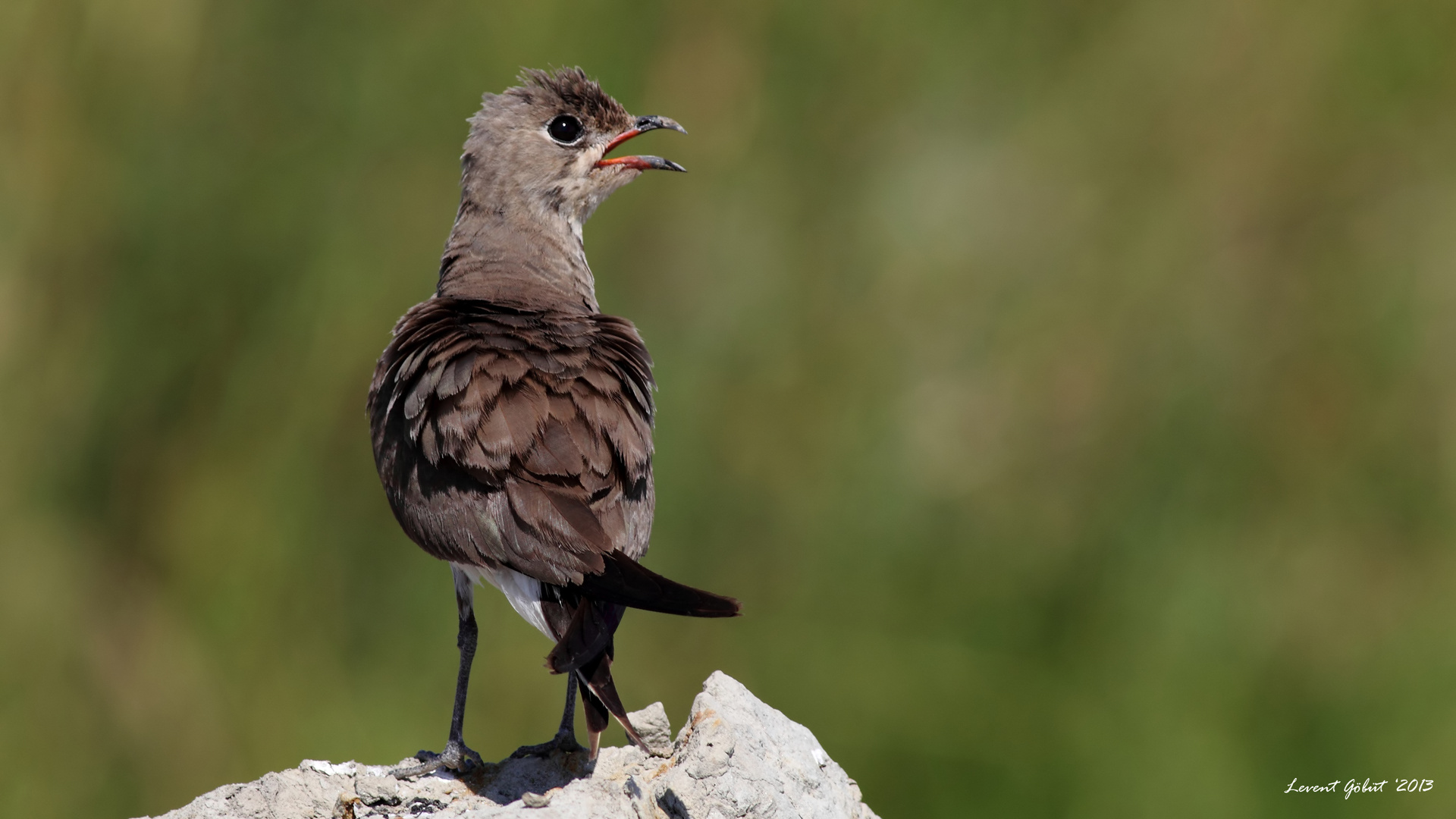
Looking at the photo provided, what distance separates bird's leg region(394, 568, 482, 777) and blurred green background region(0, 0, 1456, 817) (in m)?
2.00

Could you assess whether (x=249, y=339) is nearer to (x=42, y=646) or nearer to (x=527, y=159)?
(x=42, y=646)

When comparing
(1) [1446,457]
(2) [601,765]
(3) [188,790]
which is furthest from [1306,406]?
(3) [188,790]

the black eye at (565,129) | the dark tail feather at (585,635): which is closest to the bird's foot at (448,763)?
the dark tail feather at (585,635)

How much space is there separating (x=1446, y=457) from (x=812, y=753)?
4568mm

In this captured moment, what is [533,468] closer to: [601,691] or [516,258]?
[601,691]

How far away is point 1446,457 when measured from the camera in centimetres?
674

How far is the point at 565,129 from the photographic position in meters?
5.60

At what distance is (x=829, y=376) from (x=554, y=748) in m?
3.28

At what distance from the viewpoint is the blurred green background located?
21.3 ft

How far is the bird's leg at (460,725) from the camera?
3.99 meters

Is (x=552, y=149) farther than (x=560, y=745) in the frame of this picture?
Yes
